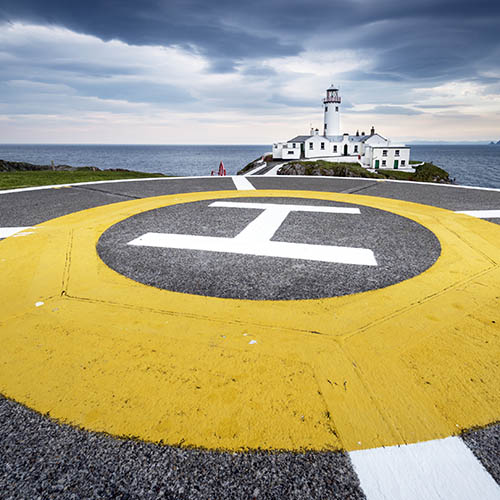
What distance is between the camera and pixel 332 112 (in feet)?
214

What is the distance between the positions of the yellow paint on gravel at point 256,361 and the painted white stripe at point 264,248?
2.65ft

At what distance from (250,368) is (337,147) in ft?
224

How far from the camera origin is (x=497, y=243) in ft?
14.2

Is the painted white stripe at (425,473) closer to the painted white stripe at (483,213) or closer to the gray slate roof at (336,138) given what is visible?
the painted white stripe at (483,213)

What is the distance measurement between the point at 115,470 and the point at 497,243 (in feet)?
16.2

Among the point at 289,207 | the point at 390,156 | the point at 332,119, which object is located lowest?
the point at 289,207

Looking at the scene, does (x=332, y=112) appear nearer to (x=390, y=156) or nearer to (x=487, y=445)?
(x=390, y=156)

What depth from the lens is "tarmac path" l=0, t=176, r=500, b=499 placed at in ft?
4.53

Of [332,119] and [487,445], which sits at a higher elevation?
[332,119]

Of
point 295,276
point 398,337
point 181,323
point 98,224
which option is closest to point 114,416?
point 181,323

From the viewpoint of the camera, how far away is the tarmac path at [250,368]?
138cm

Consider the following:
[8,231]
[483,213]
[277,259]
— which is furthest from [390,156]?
[8,231]

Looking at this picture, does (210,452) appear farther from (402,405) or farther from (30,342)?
(30,342)

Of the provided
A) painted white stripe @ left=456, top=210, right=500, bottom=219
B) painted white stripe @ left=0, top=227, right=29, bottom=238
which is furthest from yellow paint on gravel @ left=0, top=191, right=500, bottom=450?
painted white stripe @ left=456, top=210, right=500, bottom=219
